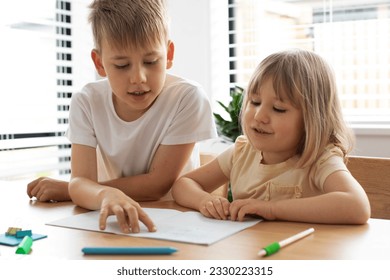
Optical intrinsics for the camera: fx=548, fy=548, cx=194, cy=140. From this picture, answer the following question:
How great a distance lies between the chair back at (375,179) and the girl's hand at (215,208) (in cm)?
39

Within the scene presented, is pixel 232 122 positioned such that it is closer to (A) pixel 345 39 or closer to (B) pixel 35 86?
(A) pixel 345 39

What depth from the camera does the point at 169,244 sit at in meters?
0.86

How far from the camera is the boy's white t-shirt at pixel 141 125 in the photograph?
4.55ft

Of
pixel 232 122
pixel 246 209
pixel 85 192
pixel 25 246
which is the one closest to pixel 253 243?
pixel 246 209

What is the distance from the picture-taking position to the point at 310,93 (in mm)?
1178

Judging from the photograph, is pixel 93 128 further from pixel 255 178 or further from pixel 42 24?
pixel 42 24

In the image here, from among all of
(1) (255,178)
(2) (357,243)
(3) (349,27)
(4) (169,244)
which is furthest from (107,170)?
(3) (349,27)

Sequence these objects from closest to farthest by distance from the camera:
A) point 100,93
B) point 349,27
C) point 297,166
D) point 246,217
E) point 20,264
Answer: point 20,264 < point 246,217 < point 297,166 < point 100,93 < point 349,27

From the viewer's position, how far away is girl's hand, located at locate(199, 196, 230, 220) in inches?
40.5

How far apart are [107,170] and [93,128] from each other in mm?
139

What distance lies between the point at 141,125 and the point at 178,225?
1.59 feet

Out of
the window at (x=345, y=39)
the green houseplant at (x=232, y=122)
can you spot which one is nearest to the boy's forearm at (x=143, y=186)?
the green houseplant at (x=232, y=122)

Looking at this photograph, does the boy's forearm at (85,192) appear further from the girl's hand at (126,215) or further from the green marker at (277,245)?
the green marker at (277,245)

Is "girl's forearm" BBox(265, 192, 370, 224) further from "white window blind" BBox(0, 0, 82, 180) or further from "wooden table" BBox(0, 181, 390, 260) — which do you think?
"white window blind" BBox(0, 0, 82, 180)
